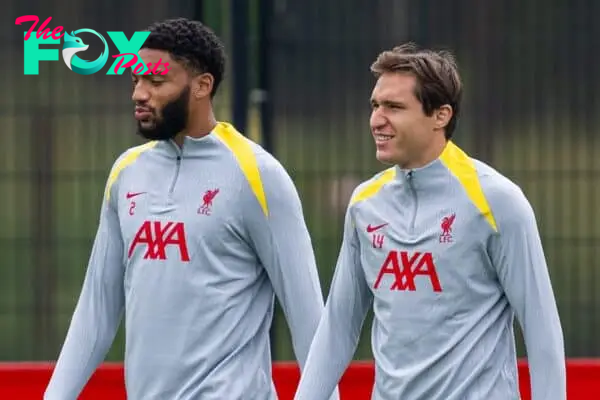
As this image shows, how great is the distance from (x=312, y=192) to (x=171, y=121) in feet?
13.5

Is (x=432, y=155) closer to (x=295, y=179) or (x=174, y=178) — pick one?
(x=174, y=178)

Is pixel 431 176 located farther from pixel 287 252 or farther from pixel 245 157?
pixel 245 157

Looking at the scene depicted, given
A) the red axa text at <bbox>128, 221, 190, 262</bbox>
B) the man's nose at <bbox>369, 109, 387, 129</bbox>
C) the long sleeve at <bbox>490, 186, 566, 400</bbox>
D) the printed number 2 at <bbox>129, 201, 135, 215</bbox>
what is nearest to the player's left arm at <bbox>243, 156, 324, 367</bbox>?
the red axa text at <bbox>128, 221, 190, 262</bbox>

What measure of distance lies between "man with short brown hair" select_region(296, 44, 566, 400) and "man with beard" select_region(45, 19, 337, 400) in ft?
1.72

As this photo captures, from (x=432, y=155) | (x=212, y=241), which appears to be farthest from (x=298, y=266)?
(x=432, y=155)

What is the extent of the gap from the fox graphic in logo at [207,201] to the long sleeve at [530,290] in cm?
107

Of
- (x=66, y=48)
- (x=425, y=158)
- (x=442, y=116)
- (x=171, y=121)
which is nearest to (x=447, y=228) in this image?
(x=425, y=158)

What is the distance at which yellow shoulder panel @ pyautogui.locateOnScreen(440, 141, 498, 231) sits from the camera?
5754mm

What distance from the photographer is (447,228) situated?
5789 mm

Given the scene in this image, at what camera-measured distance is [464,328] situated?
5.71 meters

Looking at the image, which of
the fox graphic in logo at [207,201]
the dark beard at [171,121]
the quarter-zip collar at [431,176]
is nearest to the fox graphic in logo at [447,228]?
the quarter-zip collar at [431,176]

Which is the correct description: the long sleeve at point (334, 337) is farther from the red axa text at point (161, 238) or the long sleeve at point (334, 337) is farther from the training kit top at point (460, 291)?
the red axa text at point (161, 238)

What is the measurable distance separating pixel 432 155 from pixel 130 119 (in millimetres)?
4751

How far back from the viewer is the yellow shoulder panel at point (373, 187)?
Result: 5994 millimetres
